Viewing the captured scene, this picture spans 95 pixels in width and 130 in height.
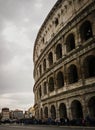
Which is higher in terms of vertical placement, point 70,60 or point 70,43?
point 70,43

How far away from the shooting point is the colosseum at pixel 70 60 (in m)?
25.0

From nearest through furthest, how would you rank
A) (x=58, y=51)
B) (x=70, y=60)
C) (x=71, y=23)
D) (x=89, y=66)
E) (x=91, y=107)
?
1. (x=91, y=107)
2. (x=89, y=66)
3. (x=70, y=60)
4. (x=71, y=23)
5. (x=58, y=51)

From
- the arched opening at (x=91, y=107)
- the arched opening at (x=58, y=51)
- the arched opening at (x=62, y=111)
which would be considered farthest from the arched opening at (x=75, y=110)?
the arched opening at (x=58, y=51)

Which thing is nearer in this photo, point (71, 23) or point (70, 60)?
point (70, 60)

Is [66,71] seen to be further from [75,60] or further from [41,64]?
[41,64]

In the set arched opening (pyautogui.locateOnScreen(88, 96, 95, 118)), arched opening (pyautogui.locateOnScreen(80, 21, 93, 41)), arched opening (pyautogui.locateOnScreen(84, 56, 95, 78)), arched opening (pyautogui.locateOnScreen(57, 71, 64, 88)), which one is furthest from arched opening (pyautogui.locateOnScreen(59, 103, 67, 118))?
arched opening (pyautogui.locateOnScreen(80, 21, 93, 41))

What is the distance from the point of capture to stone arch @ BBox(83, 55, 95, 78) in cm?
2548

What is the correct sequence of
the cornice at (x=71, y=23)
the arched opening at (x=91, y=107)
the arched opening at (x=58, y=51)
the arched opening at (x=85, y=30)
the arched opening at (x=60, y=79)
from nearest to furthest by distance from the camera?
the arched opening at (x=91, y=107), the cornice at (x=71, y=23), the arched opening at (x=85, y=30), the arched opening at (x=60, y=79), the arched opening at (x=58, y=51)

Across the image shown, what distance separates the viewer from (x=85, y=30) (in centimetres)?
2734

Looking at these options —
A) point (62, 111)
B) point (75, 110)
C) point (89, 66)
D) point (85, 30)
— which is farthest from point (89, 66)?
point (62, 111)

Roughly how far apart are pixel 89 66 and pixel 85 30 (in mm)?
3856

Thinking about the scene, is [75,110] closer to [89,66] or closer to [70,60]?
[89,66]

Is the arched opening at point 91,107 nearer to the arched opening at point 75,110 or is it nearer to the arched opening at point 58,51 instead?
the arched opening at point 75,110

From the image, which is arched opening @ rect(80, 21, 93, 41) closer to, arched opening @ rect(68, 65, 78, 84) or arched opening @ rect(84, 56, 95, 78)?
arched opening @ rect(84, 56, 95, 78)
